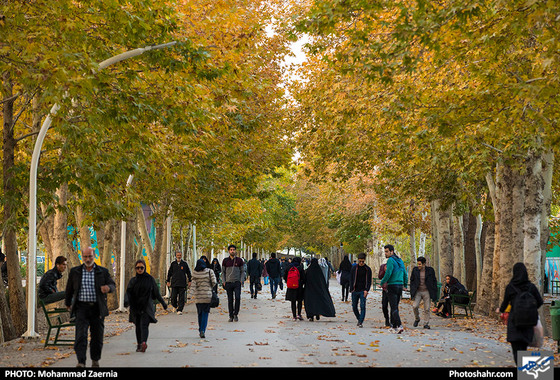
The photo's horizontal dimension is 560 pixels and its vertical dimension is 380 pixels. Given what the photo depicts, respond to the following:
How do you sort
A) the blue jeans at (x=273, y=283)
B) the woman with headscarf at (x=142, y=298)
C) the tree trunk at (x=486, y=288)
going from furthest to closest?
A: 1. the blue jeans at (x=273, y=283)
2. the tree trunk at (x=486, y=288)
3. the woman with headscarf at (x=142, y=298)

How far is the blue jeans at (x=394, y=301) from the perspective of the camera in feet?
56.7

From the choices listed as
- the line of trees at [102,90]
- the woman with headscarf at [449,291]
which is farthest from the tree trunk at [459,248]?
the line of trees at [102,90]

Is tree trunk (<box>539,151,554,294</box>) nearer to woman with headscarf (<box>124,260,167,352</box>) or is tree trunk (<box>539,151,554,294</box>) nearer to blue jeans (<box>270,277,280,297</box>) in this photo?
woman with headscarf (<box>124,260,167,352</box>)

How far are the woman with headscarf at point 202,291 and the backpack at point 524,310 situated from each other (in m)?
7.02

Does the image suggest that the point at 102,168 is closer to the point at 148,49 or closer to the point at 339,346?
the point at 148,49

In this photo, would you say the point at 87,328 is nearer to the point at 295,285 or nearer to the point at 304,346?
the point at 304,346

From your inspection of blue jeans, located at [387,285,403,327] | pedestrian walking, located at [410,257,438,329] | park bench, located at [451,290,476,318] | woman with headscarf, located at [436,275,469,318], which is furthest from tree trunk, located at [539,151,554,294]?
blue jeans, located at [387,285,403,327]

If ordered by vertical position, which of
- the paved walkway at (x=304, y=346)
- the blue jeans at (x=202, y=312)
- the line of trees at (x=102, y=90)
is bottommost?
the paved walkway at (x=304, y=346)

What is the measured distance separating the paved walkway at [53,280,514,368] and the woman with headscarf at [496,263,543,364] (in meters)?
1.31

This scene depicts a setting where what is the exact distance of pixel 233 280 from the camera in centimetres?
2066

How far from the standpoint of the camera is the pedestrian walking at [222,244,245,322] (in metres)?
20.4

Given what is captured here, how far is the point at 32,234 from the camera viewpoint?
1541cm

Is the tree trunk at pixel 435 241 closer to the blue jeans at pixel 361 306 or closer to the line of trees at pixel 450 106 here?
the line of trees at pixel 450 106

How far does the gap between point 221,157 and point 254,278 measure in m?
10.6
